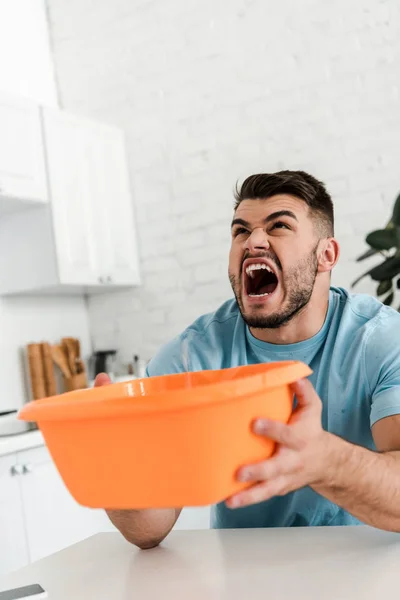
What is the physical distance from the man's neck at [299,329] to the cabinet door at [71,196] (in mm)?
1920

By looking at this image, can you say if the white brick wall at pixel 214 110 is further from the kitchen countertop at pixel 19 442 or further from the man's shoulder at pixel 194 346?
the man's shoulder at pixel 194 346

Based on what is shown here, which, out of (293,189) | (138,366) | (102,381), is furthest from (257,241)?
(138,366)

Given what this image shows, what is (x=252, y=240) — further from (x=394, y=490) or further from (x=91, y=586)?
(x=91, y=586)

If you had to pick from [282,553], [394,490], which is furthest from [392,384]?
[282,553]

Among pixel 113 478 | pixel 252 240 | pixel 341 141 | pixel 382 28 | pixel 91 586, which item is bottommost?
pixel 91 586

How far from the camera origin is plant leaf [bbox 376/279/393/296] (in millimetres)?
2631

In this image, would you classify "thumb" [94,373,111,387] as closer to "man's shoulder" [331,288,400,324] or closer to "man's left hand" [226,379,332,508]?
"man's left hand" [226,379,332,508]

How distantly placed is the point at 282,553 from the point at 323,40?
274 centimetres

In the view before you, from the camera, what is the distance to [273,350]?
1613 mm

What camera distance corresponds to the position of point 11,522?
2.57 m

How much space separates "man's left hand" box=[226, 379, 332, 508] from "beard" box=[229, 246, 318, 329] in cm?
61

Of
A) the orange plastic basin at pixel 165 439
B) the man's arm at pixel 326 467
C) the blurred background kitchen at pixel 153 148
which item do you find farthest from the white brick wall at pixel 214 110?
the orange plastic basin at pixel 165 439

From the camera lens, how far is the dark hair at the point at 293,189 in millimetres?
1640

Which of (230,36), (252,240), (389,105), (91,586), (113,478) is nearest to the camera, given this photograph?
(113,478)
